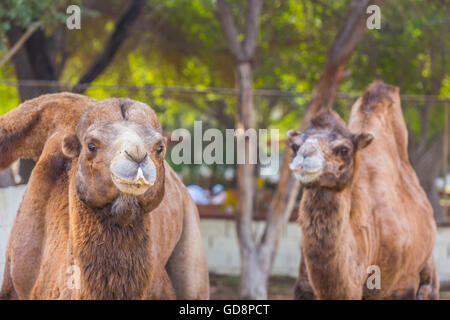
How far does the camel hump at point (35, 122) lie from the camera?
356 centimetres

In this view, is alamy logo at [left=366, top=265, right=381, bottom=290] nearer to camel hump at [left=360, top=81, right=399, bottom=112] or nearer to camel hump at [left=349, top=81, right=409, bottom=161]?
camel hump at [left=349, top=81, right=409, bottom=161]

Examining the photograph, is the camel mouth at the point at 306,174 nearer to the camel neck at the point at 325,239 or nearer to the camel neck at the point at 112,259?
the camel neck at the point at 325,239

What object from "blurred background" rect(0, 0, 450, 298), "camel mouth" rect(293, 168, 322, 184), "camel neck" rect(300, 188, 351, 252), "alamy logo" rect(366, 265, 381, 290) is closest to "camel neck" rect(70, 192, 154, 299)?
"camel mouth" rect(293, 168, 322, 184)

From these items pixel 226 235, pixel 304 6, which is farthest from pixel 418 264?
pixel 304 6

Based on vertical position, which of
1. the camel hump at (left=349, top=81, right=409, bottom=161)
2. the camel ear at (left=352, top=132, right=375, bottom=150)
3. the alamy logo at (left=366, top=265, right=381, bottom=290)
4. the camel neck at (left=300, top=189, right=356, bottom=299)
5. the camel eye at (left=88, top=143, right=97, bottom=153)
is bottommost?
the alamy logo at (left=366, top=265, right=381, bottom=290)

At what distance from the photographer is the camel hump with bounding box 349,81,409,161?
6461 millimetres

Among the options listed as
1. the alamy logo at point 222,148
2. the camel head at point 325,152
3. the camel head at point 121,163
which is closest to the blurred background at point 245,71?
the alamy logo at point 222,148

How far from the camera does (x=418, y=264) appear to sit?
20.4ft

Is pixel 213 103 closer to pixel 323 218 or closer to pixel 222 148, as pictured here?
pixel 222 148

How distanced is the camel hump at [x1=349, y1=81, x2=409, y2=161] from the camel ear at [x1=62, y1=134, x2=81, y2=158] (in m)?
3.62

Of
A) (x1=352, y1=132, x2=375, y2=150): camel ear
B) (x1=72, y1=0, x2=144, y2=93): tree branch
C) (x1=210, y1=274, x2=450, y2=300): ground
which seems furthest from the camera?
(x1=72, y1=0, x2=144, y2=93): tree branch

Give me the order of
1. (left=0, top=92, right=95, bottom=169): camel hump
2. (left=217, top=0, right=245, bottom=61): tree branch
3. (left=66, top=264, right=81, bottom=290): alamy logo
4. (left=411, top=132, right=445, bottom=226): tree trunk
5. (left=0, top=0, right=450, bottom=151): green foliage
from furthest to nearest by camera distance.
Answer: (left=0, top=0, right=450, bottom=151): green foliage
(left=411, top=132, right=445, bottom=226): tree trunk
(left=217, top=0, right=245, bottom=61): tree branch
(left=0, top=92, right=95, bottom=169): camel hump
(left=66, top=264, right=81, bottom=290): alamy logo
